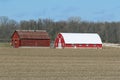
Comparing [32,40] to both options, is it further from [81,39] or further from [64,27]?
[64,27]

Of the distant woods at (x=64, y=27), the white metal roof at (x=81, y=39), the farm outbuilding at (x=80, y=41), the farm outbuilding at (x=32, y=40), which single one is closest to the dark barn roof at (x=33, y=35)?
the farm outbuilding at (x=32, y=40)

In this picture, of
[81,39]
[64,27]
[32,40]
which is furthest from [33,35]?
[64,27]

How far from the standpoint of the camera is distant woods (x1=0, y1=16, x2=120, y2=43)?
530 feet

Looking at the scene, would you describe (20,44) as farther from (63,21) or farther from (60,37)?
(63,21)

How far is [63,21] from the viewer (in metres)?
174

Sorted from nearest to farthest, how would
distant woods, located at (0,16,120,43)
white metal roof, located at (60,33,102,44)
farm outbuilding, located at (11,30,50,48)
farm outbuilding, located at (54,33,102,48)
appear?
farm outbuilding, located at (54,33,102,48)
white metal roof, located at (60,33,102,44)
farm outbuilding, located at (11,30,50,48)
distant woods, located at (0,16,120,43)

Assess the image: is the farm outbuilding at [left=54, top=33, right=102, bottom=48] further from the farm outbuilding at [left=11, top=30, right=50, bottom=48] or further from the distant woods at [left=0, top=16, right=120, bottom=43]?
the distant woods at [left=0, top=16, right=120, bottom=43]

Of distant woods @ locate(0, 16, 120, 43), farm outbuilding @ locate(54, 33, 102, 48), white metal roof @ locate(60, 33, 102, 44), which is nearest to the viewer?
farm outbuilding @ locate(54, 33, 102, 48)

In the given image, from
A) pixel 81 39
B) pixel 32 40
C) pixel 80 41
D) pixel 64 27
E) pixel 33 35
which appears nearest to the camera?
pixel 80 41

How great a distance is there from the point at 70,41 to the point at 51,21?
86.5m

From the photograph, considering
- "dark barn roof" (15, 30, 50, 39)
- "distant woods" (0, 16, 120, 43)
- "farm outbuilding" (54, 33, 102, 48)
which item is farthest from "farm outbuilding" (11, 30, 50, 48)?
"distant woods" (0, 16, 120, 43)

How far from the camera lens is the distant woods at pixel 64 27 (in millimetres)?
161625

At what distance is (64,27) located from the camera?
550 ft

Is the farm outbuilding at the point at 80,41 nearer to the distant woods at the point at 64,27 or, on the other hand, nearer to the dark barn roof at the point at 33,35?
the dark barn roof at the point at 33,35
